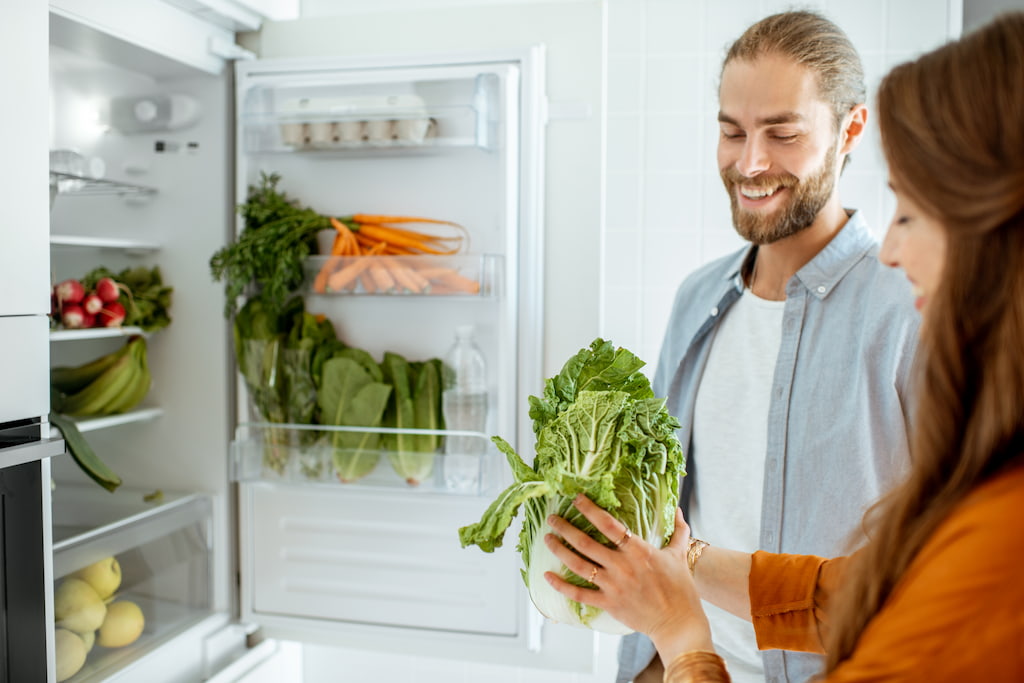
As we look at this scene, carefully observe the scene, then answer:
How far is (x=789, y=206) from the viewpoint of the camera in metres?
1.56

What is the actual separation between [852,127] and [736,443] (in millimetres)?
629

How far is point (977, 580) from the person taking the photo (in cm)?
66

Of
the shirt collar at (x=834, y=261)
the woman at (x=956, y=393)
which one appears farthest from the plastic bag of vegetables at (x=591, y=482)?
the shirt collar at (x=834, y=261)

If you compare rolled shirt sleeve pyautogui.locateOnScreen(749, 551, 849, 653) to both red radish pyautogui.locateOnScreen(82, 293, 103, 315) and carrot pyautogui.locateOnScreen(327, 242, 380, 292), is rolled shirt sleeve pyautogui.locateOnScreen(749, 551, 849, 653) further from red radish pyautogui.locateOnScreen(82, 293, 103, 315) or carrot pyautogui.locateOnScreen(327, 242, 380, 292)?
red radish pyautogui.locateOnScreen(82, 293, 103, 315)

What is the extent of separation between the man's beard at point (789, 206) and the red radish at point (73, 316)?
1.30 metres

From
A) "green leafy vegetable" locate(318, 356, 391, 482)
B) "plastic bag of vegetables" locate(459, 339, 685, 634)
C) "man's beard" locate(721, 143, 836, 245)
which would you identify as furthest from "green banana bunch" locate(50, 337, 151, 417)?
"man's beard" locate(721, 143, 836, 245)

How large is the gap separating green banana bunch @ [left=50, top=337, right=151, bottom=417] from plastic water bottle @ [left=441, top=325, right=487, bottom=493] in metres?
0.68

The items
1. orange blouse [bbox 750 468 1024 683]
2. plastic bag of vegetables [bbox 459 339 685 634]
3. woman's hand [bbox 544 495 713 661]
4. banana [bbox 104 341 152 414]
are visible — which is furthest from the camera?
banana [bbox 104 341 152 414]

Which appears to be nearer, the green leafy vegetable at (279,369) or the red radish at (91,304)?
the red radish at (91,304)

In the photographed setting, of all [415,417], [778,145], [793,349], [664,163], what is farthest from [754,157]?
[415,417]

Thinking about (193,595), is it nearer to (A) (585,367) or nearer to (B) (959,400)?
(A) (585,367)

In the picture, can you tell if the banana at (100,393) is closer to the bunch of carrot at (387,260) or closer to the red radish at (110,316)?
the red radish at (110,316)

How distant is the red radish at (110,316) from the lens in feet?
5.80

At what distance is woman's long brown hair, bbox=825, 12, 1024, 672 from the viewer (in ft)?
2.26
